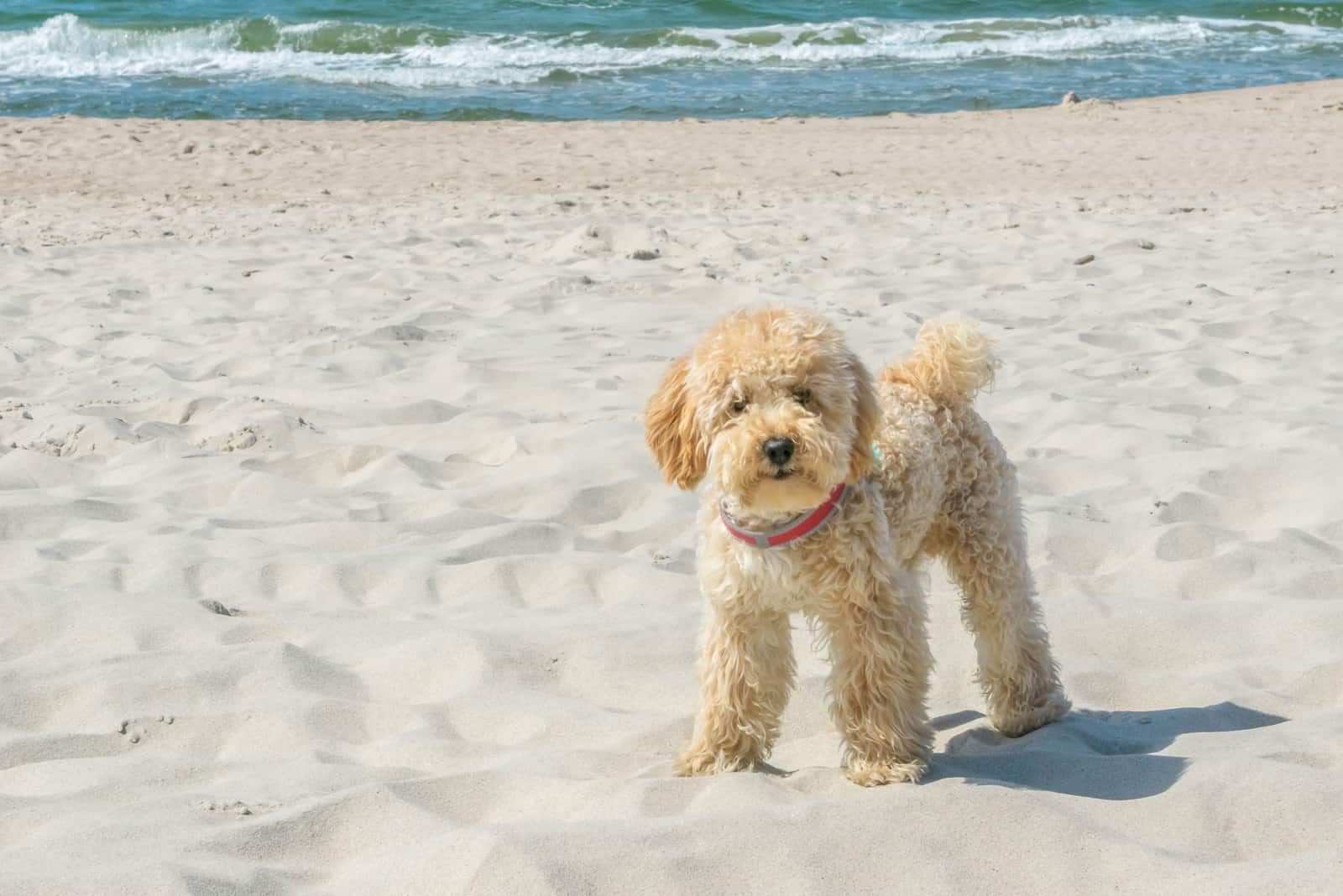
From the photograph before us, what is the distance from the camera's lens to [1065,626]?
449 cm

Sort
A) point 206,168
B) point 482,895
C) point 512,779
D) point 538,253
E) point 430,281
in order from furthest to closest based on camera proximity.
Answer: point 206,168 → point 538,253 → point 430,281 → point 512,779 → point 482,895

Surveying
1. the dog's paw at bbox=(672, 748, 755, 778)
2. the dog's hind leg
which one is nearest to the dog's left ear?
the dog's hind leg

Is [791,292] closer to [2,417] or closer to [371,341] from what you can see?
[371,341]

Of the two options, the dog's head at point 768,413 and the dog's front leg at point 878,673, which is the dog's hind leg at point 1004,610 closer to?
the dog's front leg at point 878,673

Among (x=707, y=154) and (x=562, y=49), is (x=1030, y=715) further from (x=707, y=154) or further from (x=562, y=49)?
(x=562, y=49)

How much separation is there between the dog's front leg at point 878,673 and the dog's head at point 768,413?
0.35m

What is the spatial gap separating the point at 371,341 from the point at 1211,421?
448 centimetres

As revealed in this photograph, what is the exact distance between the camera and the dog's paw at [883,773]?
338 centimetres

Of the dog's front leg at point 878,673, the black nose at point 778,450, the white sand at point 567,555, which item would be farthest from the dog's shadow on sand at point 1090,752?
the black nose at point 778,450

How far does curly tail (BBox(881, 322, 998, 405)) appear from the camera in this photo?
3.83 m

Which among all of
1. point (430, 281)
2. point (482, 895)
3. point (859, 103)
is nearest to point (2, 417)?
point (430, 281)

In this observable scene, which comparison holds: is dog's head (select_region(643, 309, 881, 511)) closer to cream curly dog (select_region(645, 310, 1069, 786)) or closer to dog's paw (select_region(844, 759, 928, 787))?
cream curly dog (select_region(645, 310, 1069, 786))

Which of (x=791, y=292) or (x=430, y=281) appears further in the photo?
(x=430, y=281)

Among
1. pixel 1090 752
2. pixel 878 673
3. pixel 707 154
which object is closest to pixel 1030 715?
pixel 1090 752
